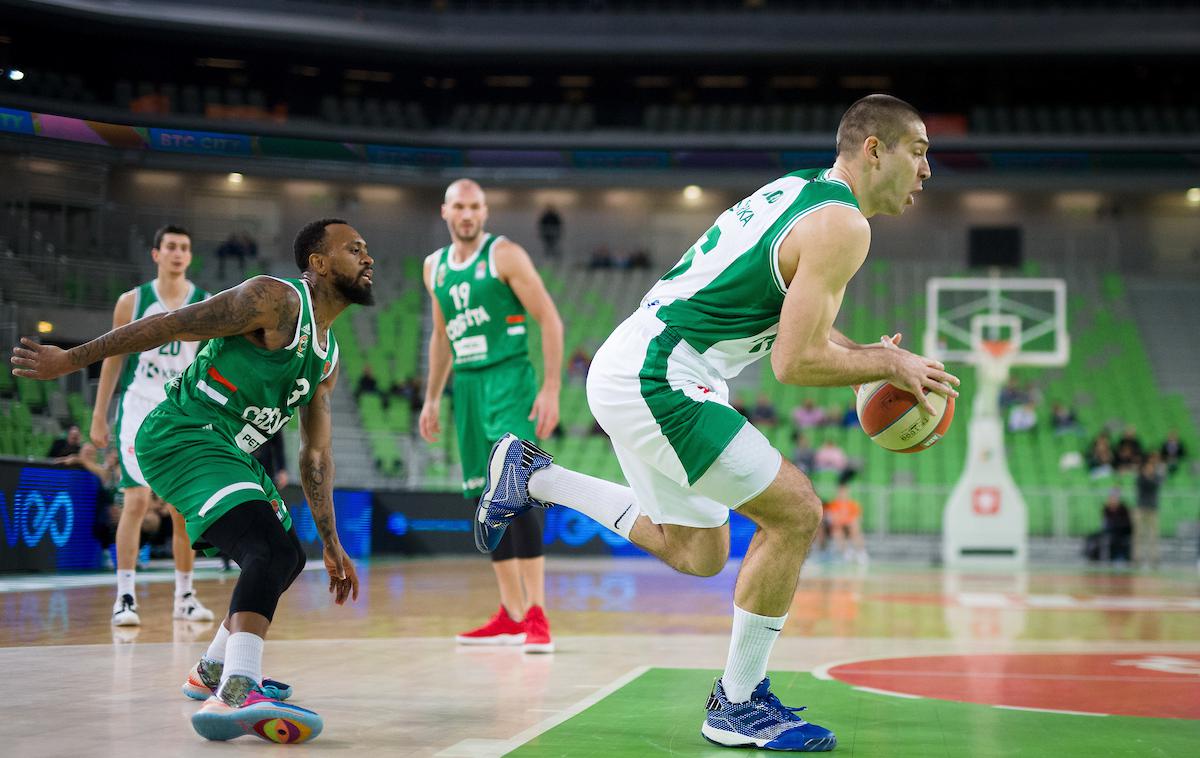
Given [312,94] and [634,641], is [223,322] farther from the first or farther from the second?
[312,94]

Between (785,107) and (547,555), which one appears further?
Result: (785,107)

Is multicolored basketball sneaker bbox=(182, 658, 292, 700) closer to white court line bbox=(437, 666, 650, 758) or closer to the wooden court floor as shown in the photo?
the wooden court floor

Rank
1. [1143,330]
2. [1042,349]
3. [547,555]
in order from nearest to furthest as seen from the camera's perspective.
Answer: [547,555], [1042,349], [1143,330]

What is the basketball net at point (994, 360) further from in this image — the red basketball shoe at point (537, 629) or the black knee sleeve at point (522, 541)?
the red basketball shoe at point (537, 629)

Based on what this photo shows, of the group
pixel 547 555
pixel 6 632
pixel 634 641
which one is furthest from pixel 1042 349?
pixel 6 632

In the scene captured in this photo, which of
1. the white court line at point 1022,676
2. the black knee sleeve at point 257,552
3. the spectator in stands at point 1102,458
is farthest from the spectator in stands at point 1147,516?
the black knee sleeve at point 257,552

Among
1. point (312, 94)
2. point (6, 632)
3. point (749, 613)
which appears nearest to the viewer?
point (749, 613)

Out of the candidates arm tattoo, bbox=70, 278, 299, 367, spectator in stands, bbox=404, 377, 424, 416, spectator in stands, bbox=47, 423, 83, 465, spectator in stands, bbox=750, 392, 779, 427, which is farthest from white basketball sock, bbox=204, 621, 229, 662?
spectator in stands, bbox=750, 392, 779, 427

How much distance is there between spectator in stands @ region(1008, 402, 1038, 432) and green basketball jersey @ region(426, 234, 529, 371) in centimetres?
1856

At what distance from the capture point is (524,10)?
29.7 meters

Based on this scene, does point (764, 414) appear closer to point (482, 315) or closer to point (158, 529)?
point (158, 529)

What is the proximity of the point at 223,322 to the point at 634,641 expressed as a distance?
12.5ft

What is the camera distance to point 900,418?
4258 mm

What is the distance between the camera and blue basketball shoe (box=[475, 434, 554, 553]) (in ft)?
16.4
